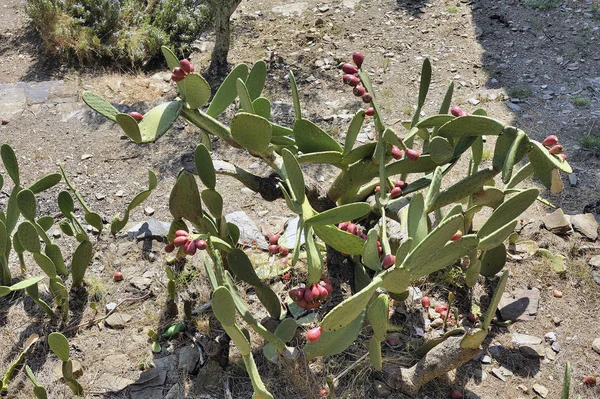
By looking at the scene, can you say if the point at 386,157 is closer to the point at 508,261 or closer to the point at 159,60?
the point at 508,261

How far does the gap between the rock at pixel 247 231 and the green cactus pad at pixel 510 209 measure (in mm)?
1436

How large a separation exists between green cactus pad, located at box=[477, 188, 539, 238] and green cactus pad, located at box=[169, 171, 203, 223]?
1.16 m

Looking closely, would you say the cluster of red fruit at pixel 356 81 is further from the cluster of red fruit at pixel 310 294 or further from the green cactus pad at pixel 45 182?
the green cactus pad at pixel 45 182

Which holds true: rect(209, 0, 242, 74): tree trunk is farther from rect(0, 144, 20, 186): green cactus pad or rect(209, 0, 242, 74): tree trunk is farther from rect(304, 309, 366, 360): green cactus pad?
rect(304, 309, 366, 360): green cactus pad

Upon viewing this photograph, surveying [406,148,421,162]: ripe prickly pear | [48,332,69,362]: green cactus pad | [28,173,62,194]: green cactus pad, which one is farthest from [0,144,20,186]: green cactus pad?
[406,148,421,162]: ripe prickly pear

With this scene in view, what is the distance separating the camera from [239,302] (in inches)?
87.7

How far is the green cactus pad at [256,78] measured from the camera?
8.95ft

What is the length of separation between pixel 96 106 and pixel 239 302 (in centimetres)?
99

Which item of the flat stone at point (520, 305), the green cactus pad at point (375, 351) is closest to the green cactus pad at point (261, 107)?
the green cactus pad at point (375, 351)

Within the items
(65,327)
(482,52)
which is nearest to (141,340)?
(65,327)

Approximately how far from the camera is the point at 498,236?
2.15 m

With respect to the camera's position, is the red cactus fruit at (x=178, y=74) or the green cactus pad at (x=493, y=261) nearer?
the red cactus fruit at (x=178, y=74)

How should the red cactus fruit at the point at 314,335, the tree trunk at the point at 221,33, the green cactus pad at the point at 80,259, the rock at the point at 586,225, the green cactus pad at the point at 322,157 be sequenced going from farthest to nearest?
the tree trunk at the point at 221,33
the rock at the point at 586,225
the green cactus pad at the point at 80,259
the green cactus pad at the point at 322,157
the red cactus fruit at the point at 314,335

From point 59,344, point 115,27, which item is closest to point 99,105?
point 59,344
